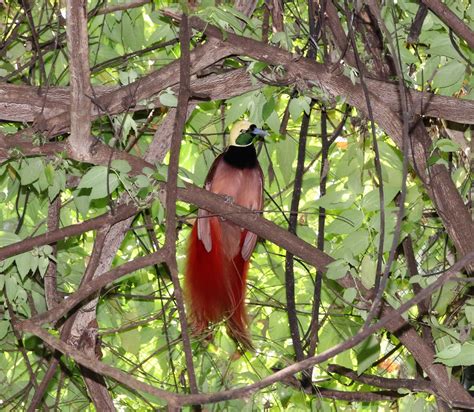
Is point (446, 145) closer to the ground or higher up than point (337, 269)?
higher up

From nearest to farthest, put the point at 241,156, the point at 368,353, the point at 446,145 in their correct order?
1. the point at 446,145
2. the point at 368,353
3. the point at 241,156

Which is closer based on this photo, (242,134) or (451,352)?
(451,352)

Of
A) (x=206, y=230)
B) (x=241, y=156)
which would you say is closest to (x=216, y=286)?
(x=206, y=230)

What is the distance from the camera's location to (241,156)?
10.5ft

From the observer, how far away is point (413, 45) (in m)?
2.49

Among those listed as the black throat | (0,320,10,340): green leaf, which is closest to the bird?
the black throat

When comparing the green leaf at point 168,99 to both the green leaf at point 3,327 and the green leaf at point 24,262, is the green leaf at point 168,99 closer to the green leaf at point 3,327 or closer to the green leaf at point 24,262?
the green leaf at point 24,262

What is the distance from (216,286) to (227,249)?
0.25m

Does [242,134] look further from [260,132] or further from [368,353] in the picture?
[368,353]

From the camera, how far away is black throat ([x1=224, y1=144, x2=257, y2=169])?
3.13 m

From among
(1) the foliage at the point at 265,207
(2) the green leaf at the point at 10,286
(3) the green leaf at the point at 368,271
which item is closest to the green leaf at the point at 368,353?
(1) the foliage at the point at 265,207

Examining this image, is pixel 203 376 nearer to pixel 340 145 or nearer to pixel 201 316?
pixel 201 316

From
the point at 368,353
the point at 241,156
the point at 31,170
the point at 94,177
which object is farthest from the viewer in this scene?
the point at 241,156

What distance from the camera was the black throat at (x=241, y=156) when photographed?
3.13 meters
